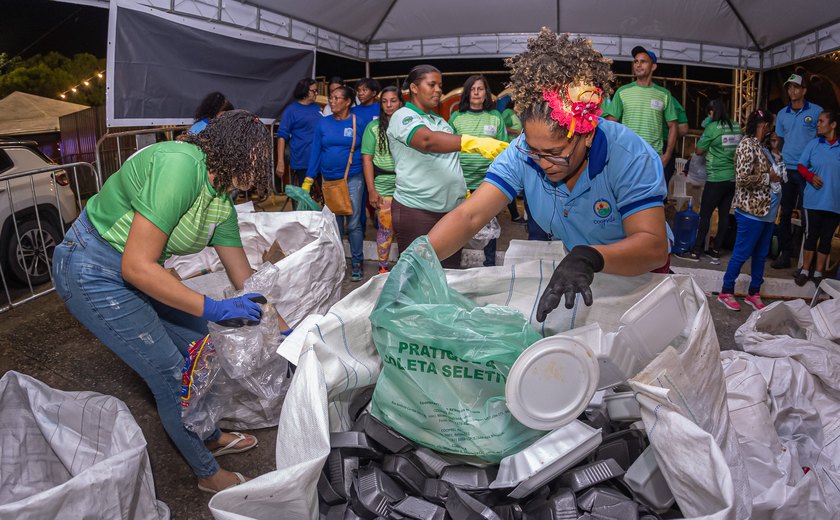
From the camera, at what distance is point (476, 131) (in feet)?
14.7

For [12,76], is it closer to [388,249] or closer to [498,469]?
[388,249]

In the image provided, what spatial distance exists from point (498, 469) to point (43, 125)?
44.4ft

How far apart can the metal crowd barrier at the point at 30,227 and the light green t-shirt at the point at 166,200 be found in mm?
3132

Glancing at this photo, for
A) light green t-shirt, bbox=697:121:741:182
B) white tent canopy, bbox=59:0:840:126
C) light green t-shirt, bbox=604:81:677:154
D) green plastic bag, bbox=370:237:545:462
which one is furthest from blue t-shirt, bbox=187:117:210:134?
light green t-shirt, bbox=697:121:741:182

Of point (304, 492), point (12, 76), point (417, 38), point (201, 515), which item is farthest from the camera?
point (12, 76)

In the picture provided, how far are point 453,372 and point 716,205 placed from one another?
16.6 ft

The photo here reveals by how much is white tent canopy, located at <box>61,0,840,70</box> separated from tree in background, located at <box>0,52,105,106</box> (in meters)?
8.56

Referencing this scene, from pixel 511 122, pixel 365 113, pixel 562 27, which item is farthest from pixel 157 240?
pixel 562 27

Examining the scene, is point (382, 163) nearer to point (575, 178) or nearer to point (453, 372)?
point (575, 178)

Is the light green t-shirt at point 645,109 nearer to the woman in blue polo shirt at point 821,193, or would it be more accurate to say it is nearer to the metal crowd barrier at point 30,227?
the woman in blue polo shirt at point 821,193

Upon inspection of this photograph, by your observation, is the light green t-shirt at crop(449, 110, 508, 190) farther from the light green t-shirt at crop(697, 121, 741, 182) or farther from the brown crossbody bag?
the light green t-shirt at crop(697, 121, 741, 182)

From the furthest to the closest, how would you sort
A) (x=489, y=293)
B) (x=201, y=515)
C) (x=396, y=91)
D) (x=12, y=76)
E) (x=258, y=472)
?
(x=12, y=76) → (x=396, y=91) → (x=258, y=472) → (x=201, y=515) → (x=489, y=293)

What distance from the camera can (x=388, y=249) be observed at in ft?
15.3

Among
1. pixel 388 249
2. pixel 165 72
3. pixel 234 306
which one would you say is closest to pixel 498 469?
pixel 234 306
